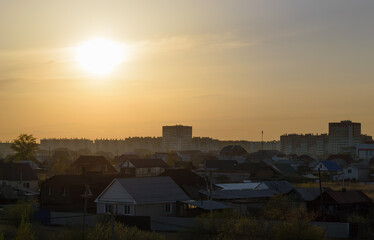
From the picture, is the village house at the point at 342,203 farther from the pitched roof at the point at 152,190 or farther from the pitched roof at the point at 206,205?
the pitched roof at the point at 152,190

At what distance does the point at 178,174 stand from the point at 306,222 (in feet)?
87.4

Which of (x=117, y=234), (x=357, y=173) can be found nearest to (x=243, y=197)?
(x=117, y=234)

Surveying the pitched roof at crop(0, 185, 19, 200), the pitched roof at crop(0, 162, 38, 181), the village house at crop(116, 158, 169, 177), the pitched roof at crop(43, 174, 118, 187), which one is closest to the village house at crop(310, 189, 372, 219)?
the pitched roof at crop(43, 174, 118, 187)

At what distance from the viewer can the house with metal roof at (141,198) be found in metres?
42.1

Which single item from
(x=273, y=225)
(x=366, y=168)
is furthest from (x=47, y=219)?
(x=366, y=168)

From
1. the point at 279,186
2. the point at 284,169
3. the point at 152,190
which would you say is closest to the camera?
the point at 152,190

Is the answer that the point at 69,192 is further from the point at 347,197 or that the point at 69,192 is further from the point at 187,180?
the point at 347,197

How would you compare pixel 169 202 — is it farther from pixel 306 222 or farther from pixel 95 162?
pixel 95 162

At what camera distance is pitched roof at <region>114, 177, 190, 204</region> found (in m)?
42.6

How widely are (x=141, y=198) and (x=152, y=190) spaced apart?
1.78m

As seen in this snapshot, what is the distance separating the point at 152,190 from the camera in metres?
43.8

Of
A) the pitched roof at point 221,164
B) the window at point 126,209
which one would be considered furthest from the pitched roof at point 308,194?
the pitched roof at point 221,164

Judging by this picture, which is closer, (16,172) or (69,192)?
(69,192)

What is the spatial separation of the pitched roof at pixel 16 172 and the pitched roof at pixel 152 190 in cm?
3121
